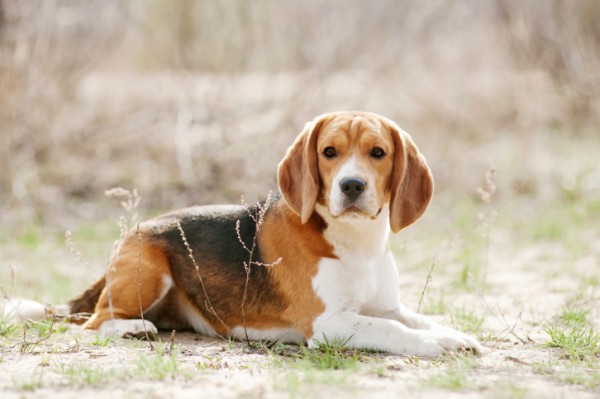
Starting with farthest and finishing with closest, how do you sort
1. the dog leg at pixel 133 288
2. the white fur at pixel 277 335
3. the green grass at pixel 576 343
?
1. the dog leg at pixel 133 288
2. the white fur at pixel 277 335
3. the green grass at pixel 576 343

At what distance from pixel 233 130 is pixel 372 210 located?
23.0ft

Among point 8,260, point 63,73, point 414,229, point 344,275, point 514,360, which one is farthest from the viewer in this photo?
point 63,73

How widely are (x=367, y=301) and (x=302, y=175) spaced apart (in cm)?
81

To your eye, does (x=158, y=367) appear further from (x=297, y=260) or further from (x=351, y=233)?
(x=351, y=233)

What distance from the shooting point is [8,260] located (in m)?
8.15

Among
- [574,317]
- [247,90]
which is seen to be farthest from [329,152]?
[247,90]

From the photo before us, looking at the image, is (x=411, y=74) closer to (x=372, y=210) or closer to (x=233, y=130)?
(x=233, y=130)

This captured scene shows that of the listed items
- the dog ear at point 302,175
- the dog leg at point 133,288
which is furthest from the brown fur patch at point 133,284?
the dog ear at point 302,175

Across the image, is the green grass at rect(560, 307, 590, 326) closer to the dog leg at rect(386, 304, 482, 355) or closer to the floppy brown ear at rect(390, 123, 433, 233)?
the dog leg at rect(386, 304, 482, 355)

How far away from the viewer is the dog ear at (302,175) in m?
4.82

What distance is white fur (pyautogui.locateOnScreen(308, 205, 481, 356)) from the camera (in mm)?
4633

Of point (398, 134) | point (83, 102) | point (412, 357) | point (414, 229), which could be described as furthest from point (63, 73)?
point (412, 357)

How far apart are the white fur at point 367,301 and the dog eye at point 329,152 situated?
12.0 inches

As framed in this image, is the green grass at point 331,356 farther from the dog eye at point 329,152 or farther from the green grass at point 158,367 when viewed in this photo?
the dog eye at point 329,152
